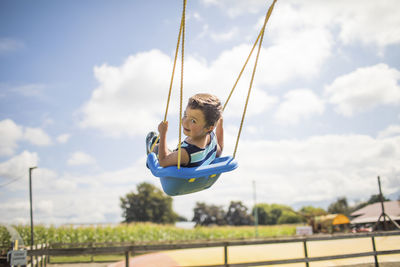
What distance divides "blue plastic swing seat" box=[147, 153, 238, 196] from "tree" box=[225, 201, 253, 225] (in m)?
44.1

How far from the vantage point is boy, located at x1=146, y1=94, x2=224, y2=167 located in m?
2.15

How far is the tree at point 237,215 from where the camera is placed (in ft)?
150

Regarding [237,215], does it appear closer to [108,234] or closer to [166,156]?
[108,234]

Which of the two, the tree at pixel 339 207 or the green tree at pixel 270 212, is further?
the green tree at pixel 270 212

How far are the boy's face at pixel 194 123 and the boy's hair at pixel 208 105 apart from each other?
0.03m

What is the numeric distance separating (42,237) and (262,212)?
49.8 metres

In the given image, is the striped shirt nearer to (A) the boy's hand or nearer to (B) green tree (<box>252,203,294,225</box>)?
(A) the boy's hand

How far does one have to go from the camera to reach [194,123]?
85.7 inches

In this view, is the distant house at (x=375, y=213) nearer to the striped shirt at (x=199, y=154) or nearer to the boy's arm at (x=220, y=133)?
the boy's arm at (x=220, y=133)

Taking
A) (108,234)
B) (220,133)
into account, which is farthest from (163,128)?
(108,234)

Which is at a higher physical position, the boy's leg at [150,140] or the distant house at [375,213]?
the boy's leg at [150,140]

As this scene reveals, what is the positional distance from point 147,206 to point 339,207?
1183 inches

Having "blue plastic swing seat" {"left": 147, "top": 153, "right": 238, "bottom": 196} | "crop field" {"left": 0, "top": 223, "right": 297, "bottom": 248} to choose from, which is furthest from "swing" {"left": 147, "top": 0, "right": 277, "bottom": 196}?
"crop field" {"left": 0, "top": 223, "right": 297, "bottom": 248}

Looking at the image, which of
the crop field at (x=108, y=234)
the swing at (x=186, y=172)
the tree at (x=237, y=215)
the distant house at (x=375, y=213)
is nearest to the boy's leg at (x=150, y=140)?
the swing at (x=186, y=172)
